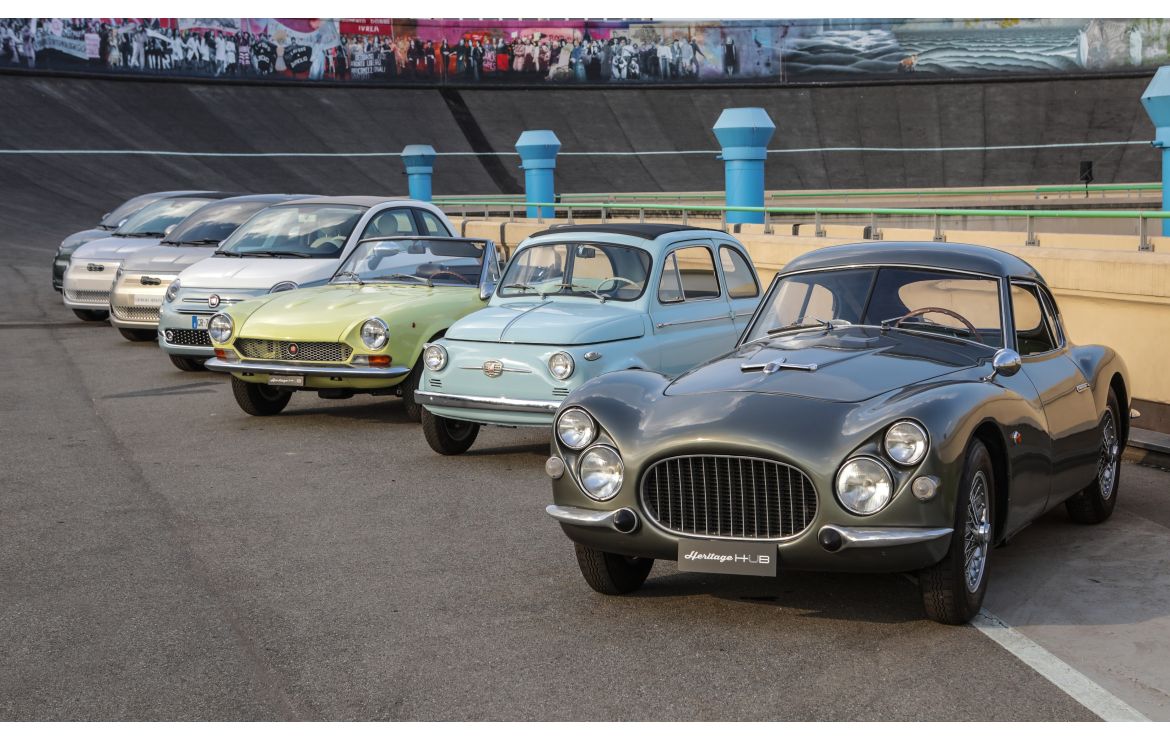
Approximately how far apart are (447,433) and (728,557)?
4622 mm

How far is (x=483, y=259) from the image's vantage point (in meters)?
12.0

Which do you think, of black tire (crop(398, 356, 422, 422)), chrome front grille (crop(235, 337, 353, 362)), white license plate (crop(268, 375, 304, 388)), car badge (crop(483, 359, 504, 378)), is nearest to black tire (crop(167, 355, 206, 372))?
chrome front grille (crop(235, 337, 353, 362))

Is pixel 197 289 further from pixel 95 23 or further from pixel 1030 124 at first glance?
pixel 1030 124

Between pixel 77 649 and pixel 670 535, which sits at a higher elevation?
pixel 670 535

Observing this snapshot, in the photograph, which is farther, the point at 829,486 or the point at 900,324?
the point at 900,324

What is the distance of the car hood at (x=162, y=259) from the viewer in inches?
617

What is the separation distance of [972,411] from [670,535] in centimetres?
129

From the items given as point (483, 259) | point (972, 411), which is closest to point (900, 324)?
point (972, 411)

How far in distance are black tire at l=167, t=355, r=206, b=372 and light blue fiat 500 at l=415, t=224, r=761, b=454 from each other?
5007 millimetres

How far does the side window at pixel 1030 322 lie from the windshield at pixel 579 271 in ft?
10.9

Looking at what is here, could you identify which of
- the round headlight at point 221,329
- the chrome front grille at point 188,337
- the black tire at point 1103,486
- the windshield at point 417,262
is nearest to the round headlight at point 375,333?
the windshield at point 417,262

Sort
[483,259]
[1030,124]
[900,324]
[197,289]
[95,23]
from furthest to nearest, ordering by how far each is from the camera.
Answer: [1030,124]
[95,23]
[197,289]
[483,259]
[900,324]

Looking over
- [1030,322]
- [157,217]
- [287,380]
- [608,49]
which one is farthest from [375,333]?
[608,49]

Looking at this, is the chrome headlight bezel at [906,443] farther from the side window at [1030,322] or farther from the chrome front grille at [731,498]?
the side window at [1030,322]
